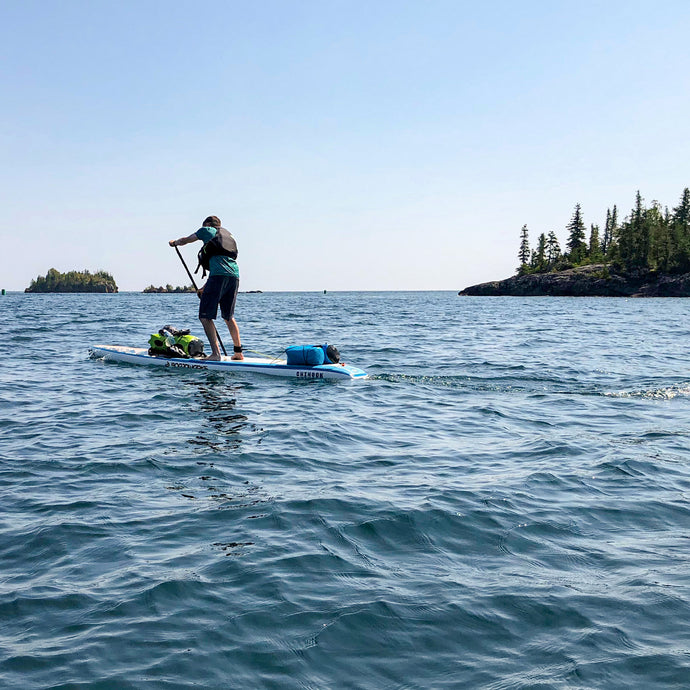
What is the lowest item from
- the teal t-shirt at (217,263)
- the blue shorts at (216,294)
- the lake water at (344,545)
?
the lake water at (344,545)

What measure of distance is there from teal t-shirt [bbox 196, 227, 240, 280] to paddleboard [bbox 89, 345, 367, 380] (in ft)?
6.45

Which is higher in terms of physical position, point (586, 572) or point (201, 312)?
point (201, 312)

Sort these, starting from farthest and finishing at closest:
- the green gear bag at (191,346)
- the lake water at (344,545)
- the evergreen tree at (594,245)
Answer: the evergreen tree at (594,245), the green gear bag at (191,346), the lake water at (344,545)

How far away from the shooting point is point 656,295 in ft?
334

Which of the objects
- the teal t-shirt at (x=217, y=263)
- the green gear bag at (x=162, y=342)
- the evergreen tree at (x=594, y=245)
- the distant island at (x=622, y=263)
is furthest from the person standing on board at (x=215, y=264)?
the evergreen tree at (x=594, y=245)

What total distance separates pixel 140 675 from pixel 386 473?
148 inches

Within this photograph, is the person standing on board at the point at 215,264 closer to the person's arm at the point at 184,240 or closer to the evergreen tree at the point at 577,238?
the person's arm at the point at 184,240

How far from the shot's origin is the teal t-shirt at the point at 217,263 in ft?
42.8

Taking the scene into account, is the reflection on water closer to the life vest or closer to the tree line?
the life vest

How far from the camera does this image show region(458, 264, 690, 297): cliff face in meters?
100

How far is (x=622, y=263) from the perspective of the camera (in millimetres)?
109625

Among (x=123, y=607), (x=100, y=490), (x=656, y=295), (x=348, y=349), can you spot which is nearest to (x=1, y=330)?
(x=348, y=349)

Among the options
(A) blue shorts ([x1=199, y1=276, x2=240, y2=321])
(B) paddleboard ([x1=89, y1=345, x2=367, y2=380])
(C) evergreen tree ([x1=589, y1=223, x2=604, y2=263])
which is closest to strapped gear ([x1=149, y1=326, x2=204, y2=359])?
(B) paddleboard ([x1=89, y1=345, x2=367, y2=380])

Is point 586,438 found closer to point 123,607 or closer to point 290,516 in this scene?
point 290,516
